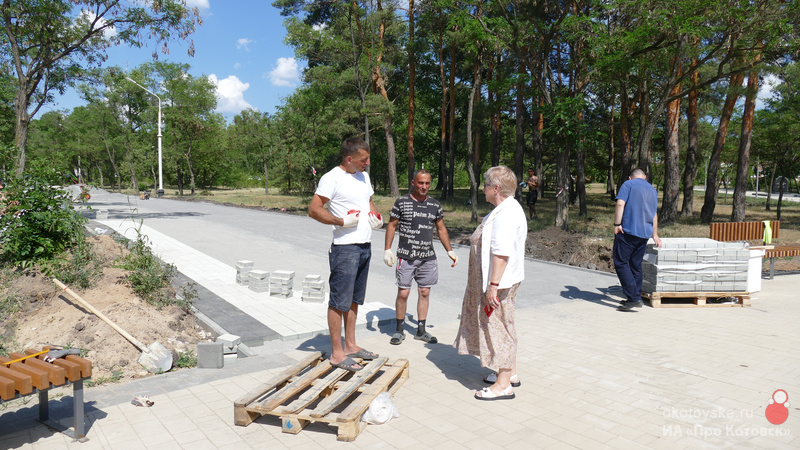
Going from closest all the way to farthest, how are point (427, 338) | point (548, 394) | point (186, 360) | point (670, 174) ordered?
1. point (548, 394)
2. point (186, 360)
3. point (427, 338)
4. point (670, 174)

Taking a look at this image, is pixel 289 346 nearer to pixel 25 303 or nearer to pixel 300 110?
pixel 25 303

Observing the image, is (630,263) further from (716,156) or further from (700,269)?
(716,156)

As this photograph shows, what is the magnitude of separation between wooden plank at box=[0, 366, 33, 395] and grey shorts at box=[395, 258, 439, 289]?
10.9 ft

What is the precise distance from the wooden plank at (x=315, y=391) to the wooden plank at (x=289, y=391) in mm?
61

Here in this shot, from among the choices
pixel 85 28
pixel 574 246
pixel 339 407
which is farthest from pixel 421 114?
pixel 339 407

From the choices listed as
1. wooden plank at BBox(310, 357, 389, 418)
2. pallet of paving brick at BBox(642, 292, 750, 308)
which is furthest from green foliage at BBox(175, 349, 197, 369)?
pallet of paving brick at BBox(642, 292, 750, 308)

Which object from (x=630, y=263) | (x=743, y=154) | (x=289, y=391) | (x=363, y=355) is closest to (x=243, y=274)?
(x=363, y=355)

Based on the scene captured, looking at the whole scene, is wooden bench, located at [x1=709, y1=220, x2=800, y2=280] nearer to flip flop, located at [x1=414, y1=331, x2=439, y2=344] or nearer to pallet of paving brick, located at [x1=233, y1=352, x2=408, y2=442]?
flip flop, located at [x1=414, y1=331, x2=439, y2=344]

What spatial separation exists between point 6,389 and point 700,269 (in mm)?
8083

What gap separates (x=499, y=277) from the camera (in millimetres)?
3986

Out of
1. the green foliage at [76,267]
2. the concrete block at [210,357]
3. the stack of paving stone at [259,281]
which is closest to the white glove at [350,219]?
the concrete block at [210,357]

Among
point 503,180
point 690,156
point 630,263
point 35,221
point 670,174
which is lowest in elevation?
point 630,263

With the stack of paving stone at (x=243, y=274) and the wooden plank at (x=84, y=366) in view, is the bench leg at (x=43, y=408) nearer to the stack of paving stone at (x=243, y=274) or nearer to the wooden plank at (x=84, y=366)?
the wooden plank at (x=84, y=366)

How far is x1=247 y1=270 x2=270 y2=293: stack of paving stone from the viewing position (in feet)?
25.1
